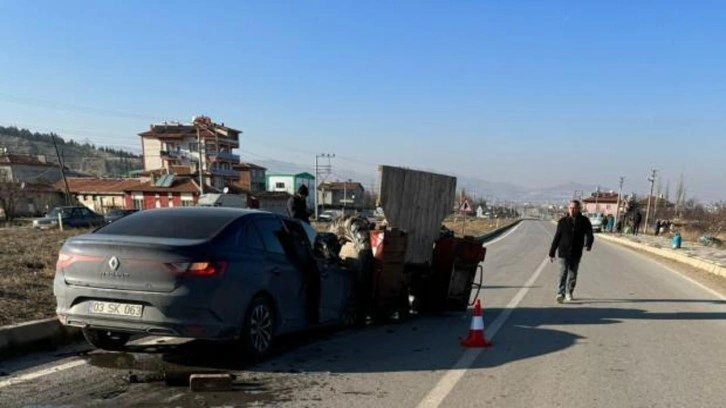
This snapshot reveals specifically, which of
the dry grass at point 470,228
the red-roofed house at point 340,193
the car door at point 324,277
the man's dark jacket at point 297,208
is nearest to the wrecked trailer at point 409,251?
the car door at point 324,277

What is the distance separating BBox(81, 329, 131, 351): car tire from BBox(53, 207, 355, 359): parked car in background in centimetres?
1

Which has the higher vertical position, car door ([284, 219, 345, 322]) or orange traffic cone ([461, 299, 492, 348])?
car door ([284, 219, 345, 322])

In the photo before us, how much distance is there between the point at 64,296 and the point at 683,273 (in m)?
18.9

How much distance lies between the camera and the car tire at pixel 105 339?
6570 mm

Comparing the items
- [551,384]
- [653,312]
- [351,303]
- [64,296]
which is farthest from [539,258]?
[64,296]

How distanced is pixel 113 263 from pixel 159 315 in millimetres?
657

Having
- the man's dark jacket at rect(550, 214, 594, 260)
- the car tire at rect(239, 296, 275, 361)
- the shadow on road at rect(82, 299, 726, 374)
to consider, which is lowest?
the shadow on road at rect(82, 299, 726, 374)

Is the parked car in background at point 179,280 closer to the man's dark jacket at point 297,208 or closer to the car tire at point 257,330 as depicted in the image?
the car tire at point 257,330

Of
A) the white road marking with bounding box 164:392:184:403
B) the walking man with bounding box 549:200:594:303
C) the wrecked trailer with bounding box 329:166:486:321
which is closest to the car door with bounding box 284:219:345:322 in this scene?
the wrecked trailer with bounding box 329:166:486:321

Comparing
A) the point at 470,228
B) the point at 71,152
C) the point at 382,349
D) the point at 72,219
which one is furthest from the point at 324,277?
the point at 71,152

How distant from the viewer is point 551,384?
6039mm

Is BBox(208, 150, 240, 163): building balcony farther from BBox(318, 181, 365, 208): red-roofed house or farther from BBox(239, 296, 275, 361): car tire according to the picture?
BBox(239, 296, 275, 361): car tire

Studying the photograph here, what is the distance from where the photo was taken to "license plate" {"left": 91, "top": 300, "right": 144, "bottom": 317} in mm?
5770

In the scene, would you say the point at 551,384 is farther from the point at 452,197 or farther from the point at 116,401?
the point at 452,197
